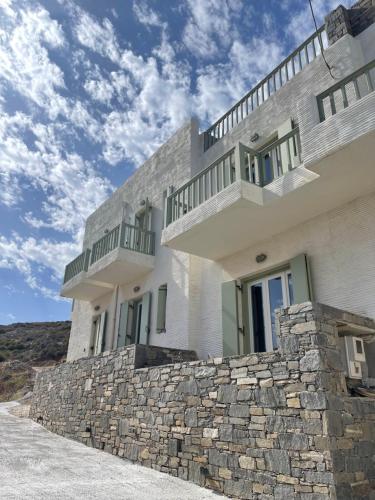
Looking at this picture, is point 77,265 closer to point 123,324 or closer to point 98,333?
point 98,333

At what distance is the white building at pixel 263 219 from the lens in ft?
18.2

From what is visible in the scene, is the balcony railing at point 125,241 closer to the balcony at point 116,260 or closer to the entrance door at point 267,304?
the balcony at point 116,260

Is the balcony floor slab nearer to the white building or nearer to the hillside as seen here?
the white building

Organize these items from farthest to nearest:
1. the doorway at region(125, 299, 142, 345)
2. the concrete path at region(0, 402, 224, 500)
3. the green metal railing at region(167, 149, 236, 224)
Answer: the doorway at region(125, 299, 142, 345) → the green metal railing at region(167, 149, 236, 224) → the concrete path at region(0, 402, 224, 500)

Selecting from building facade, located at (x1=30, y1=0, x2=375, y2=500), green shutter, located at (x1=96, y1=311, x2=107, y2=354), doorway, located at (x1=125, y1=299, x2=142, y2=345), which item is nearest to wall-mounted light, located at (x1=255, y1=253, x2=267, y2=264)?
building facade, located at (x1=30, y1=0, x2=375, y2=500)

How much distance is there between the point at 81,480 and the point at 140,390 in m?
A: 1.83

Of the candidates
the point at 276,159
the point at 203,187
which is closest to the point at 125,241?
the point at 203,187

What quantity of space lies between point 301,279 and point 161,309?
4.50 metres

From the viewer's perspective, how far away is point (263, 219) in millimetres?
6844

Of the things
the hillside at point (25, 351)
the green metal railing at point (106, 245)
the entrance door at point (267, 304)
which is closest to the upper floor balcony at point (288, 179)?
the entrance door at point (267, 304)

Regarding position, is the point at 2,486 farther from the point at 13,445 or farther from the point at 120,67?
the point at 120,67

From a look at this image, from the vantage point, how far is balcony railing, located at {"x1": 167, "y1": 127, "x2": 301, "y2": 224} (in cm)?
654

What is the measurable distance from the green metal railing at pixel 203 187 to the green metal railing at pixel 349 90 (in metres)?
2.04

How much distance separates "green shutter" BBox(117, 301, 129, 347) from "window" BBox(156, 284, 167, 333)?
1.78 m
